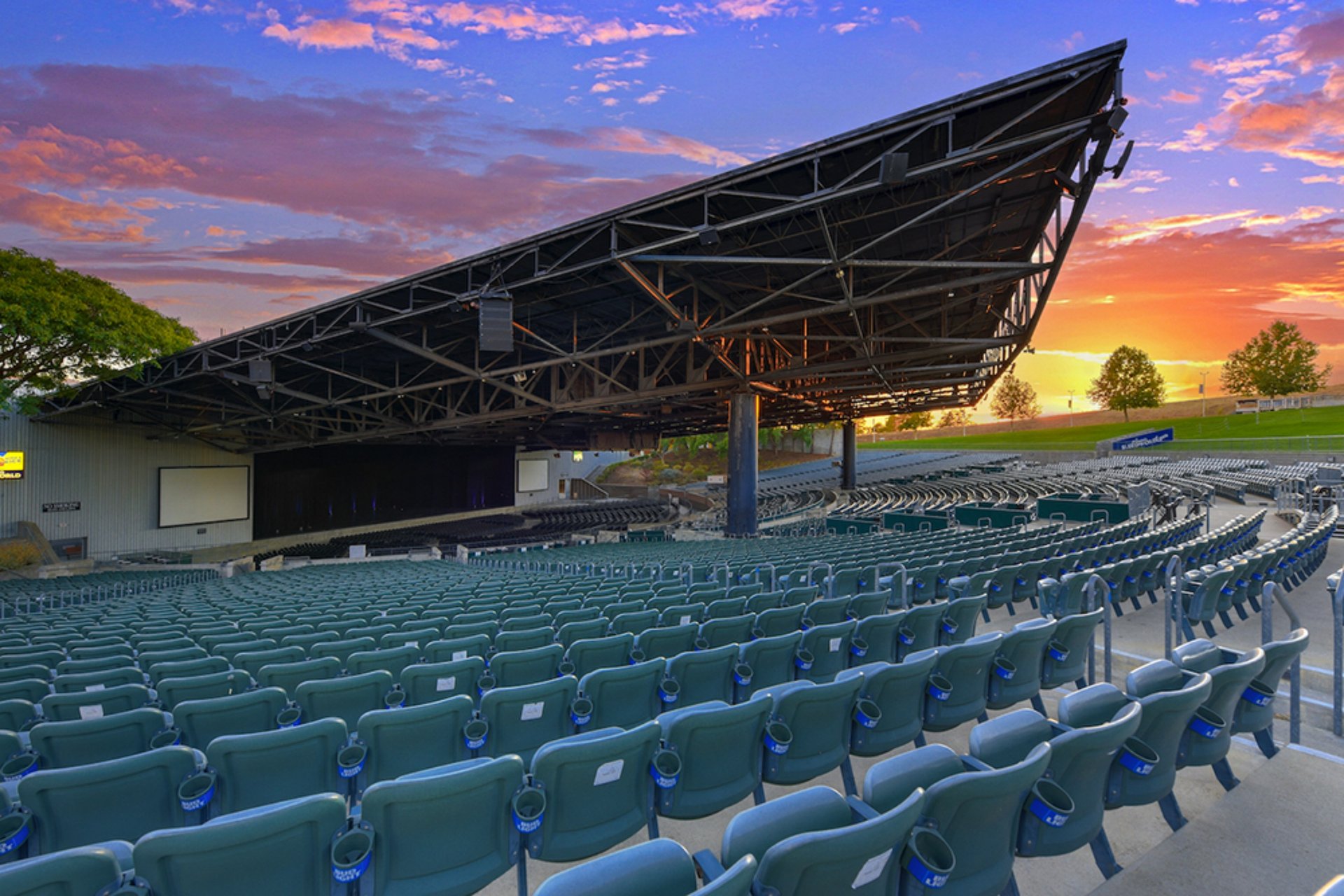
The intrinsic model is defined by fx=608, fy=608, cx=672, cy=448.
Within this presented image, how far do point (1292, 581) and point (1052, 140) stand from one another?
8.12 meters

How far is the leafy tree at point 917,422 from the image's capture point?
114062 millimetres

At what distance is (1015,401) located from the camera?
11300 cm

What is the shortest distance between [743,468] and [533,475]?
117 feet

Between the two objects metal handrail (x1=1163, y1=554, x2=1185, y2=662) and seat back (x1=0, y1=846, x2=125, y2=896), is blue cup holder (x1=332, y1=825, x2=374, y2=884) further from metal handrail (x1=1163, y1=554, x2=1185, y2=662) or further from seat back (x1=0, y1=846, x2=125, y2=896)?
metal handrail (x1=1163, y1=554, x2=1185, y2=662)

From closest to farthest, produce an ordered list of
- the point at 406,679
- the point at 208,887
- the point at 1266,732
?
the point at 208,887 < the point at 1266,732 < the point at 406,679

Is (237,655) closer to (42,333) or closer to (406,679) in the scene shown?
(406,679)

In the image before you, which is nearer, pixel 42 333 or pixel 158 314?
pixel 42 333

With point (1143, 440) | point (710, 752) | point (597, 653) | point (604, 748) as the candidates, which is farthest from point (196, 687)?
point (1143, 440)

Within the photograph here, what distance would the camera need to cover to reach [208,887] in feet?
6.45

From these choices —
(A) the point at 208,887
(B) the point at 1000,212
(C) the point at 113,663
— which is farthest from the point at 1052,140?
(C) the point at 113,663

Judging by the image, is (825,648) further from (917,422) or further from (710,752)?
(917,422)

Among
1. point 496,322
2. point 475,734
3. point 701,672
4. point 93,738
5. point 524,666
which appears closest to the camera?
point 93,738

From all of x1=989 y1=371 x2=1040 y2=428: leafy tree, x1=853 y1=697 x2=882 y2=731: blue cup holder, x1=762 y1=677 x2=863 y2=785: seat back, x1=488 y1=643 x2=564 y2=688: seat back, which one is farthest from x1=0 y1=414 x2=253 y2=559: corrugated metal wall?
x1=989 y1=371 x2=1040 y2=428: leafy tree

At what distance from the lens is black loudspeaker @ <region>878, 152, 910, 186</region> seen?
426 inches
